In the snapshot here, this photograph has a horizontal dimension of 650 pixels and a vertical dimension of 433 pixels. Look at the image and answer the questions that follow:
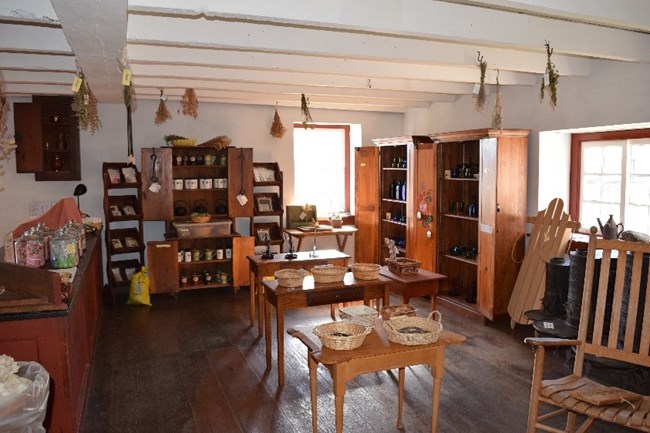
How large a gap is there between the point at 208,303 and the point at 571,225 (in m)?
4.50

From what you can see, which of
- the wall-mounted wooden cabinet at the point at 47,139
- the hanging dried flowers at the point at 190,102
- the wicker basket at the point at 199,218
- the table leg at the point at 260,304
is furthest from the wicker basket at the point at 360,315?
the wall-mounted wooden cabinet at the point at 47,139

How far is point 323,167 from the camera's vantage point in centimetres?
921

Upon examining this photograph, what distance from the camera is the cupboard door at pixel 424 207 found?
6.97 meters

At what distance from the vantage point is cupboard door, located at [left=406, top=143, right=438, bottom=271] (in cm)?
697

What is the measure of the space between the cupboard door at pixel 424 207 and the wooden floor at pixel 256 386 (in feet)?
3.83

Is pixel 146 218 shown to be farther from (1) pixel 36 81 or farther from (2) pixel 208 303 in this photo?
(1) pixel 36 81

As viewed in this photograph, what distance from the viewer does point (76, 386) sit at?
12.2 ft

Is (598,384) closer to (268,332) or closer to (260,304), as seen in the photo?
(268,332)

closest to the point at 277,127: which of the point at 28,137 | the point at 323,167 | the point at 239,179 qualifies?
the point at 239,179

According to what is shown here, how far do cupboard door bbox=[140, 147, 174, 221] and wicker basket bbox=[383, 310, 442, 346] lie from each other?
4.89 m

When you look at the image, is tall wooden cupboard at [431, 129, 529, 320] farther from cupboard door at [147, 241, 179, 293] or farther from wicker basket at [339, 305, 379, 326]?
cupboard door at [147, 241, 179, 293]

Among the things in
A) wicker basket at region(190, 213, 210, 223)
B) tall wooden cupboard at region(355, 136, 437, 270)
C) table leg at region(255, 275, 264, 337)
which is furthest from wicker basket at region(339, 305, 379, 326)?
wicker basket at region(190, 213, 210, 223)

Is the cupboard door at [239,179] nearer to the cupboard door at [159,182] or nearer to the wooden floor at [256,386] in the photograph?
the cupboard door at [159,182]

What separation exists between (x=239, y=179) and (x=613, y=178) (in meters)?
4.74
